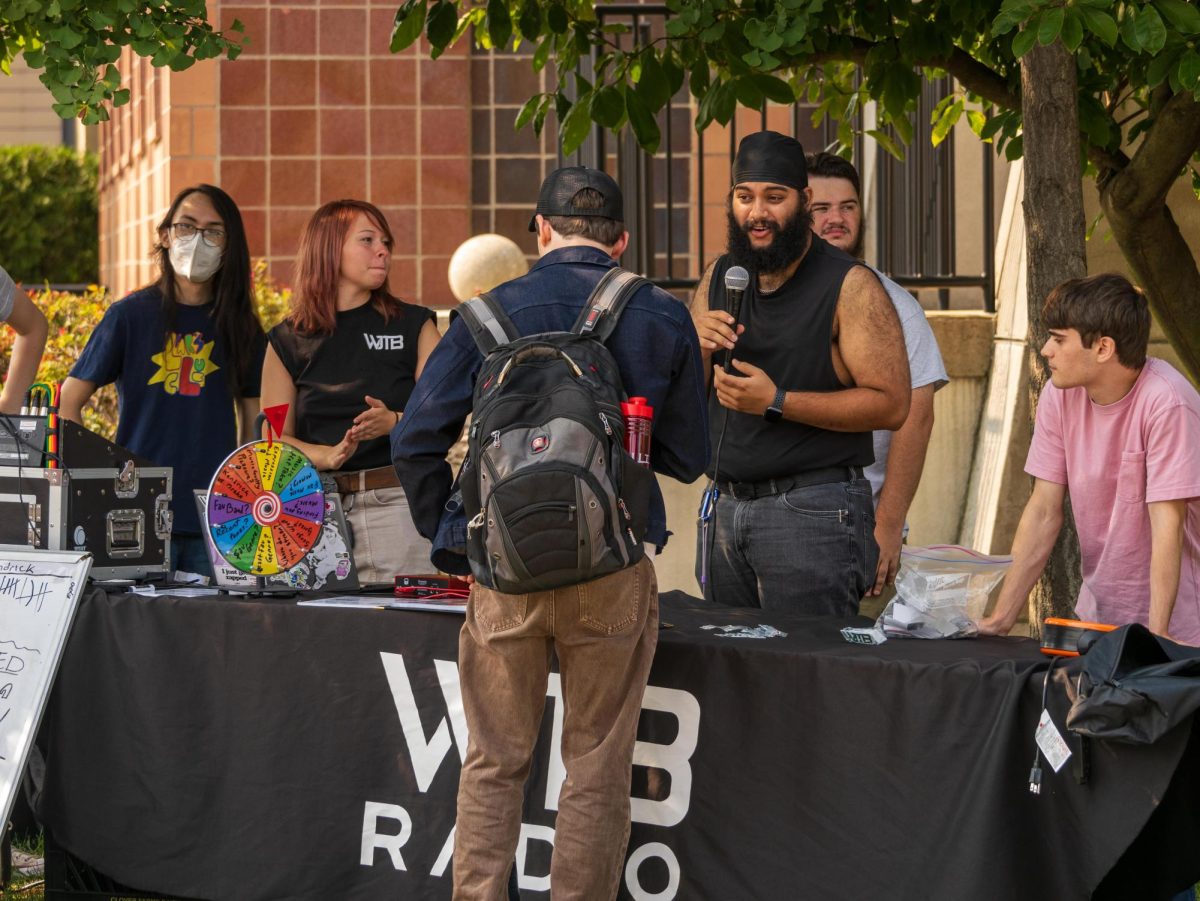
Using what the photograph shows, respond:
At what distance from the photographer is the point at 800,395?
404 cm

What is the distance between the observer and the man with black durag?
4.11 meters

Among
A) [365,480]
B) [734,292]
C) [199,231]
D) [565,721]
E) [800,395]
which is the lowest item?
[565,721]

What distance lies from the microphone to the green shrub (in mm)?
17251

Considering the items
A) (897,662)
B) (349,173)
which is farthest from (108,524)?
(349,173)

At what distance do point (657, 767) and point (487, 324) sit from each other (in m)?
1.09

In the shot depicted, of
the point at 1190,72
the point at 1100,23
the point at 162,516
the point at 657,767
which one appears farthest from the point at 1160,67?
the point at 162,516

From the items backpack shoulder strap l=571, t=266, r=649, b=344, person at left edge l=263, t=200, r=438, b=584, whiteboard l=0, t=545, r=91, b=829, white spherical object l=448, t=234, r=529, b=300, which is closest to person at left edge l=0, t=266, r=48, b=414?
person at left edge l=263, t=200, r=438, b=584

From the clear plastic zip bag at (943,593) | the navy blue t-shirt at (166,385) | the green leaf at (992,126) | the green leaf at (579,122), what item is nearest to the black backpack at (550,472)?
the clear plastic zip bag at (943,593)

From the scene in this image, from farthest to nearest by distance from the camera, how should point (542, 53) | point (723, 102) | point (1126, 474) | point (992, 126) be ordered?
point (992, 126) < point (542, 53) < point (723, 102) < point (1126, 474)

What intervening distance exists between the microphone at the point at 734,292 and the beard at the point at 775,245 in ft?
0.22

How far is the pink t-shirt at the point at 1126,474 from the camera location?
3484 mm

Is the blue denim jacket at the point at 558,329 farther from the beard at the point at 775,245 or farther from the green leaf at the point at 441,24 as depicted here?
the green leaf at the point at 441,24

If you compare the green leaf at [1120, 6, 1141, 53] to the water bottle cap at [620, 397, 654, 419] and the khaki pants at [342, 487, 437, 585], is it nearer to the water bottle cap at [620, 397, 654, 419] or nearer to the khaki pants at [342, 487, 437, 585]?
the water bottle cap at [620, 397, 654, 419]

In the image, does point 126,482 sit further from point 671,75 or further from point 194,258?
point 671,75
